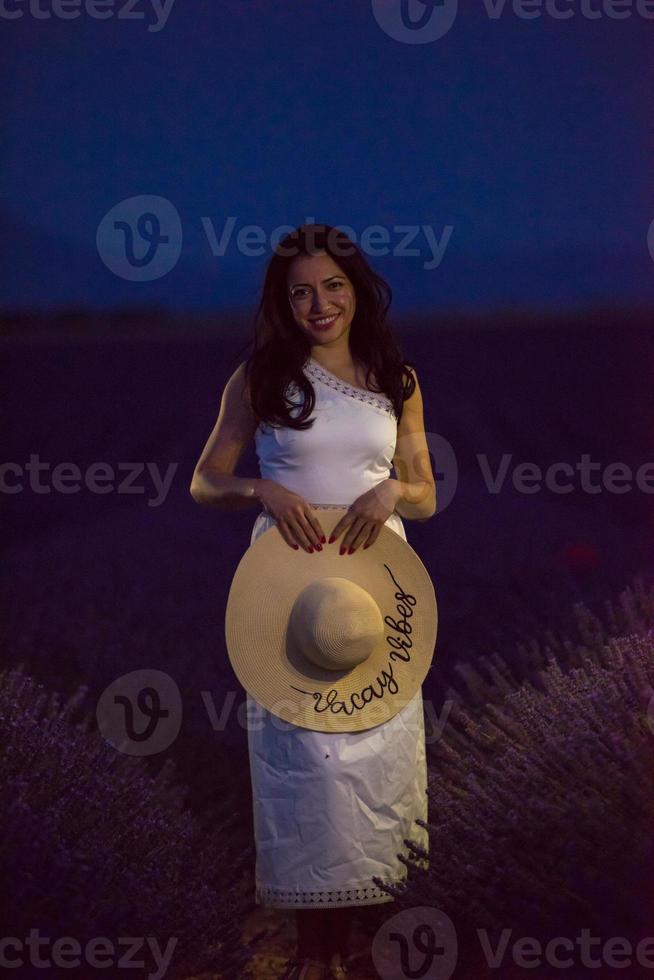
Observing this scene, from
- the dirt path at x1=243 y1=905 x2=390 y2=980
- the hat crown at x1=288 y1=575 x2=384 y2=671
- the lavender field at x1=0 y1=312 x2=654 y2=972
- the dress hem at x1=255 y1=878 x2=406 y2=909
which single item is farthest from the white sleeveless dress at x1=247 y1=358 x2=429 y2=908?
the lavender field at x1=0 y1=312 x2=654 y2=972

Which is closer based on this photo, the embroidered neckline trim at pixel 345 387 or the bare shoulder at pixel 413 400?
the embroidered neckline trim at pixel 345 387

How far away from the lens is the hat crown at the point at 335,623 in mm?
3010

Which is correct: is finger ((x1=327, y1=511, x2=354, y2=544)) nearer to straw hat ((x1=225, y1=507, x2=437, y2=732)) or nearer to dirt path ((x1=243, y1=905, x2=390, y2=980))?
straw hat ((x1=225, y1=507, x2=437, y2=732))

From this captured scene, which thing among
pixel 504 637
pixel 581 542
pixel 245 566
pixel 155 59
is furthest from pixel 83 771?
pixel 155 59

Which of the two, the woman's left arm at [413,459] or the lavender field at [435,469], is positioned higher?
the lavender field at [435,469]

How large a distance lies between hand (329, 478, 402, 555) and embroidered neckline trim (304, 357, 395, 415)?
7.9 inches

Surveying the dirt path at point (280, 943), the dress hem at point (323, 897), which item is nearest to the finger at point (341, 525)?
the dress hem at point (323, 897)

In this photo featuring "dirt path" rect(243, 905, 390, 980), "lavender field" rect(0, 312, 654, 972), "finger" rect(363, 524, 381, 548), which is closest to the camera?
"finger" rect(363, 524, 381, 548)

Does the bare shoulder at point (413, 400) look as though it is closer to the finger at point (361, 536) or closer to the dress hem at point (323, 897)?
the finger at point (361, 536)

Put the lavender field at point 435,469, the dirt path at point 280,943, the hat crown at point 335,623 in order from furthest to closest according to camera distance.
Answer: the lavender field at point 435,469 < the dirt path at point 280,943 < the hat crown at point 335,623

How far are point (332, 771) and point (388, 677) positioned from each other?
24 cm

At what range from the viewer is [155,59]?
4.27 meters

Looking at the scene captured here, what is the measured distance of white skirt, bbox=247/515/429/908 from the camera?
3.05m

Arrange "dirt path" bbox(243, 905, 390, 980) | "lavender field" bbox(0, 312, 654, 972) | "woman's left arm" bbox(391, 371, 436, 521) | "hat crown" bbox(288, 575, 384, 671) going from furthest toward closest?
"lavender field" bbox(0, 312, 654, 972) < "dirt path" bbox(243, 905, 390, 980) < "woman's left arm" bbox(391, 371, 436, 521) < "hat crown" bbox(288, 575, 384, 671)
